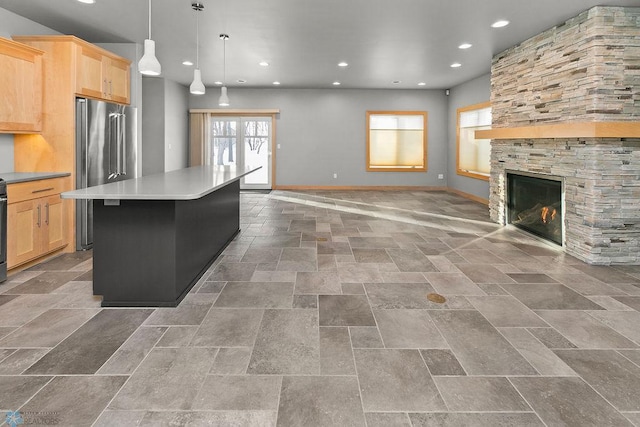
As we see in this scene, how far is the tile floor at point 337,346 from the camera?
1817 millimetres

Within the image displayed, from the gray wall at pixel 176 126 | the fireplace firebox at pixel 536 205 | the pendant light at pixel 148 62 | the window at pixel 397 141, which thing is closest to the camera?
the pendant light at pixel 148 62

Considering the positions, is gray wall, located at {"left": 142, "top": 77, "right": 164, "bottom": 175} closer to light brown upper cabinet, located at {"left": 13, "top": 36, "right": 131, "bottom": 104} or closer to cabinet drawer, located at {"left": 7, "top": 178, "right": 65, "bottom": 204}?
light brown upper cabinet, located at {"left": 13, "top": 36, "right": 131, "bottom": 104}

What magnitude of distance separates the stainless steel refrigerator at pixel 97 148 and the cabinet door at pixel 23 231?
60 cm

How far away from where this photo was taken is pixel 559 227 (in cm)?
497

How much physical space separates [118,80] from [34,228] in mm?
2255

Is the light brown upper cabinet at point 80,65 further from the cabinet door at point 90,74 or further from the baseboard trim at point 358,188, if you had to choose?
the baseboard trim at point 358,188

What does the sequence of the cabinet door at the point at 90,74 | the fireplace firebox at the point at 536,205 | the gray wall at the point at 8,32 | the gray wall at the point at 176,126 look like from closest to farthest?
1. the gray wall at the point at 8,32
2. the cabinet door at the point at 90,74
3. the fireplace firebox at the point at 536,205
4. the gray wall at the point at 176,126

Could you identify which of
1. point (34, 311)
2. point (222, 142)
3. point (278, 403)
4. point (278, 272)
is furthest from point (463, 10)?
point (222, 142)

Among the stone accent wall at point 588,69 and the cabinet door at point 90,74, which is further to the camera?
the cabinet door at point 90,74

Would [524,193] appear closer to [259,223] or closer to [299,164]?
[259,223]

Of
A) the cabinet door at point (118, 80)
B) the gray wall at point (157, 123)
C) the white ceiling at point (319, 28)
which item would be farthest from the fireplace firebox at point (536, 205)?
the gray wall at point (157, 123)

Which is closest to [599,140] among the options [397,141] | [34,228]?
[34,228]

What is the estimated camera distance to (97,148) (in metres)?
4.73

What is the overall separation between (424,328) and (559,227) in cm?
322
